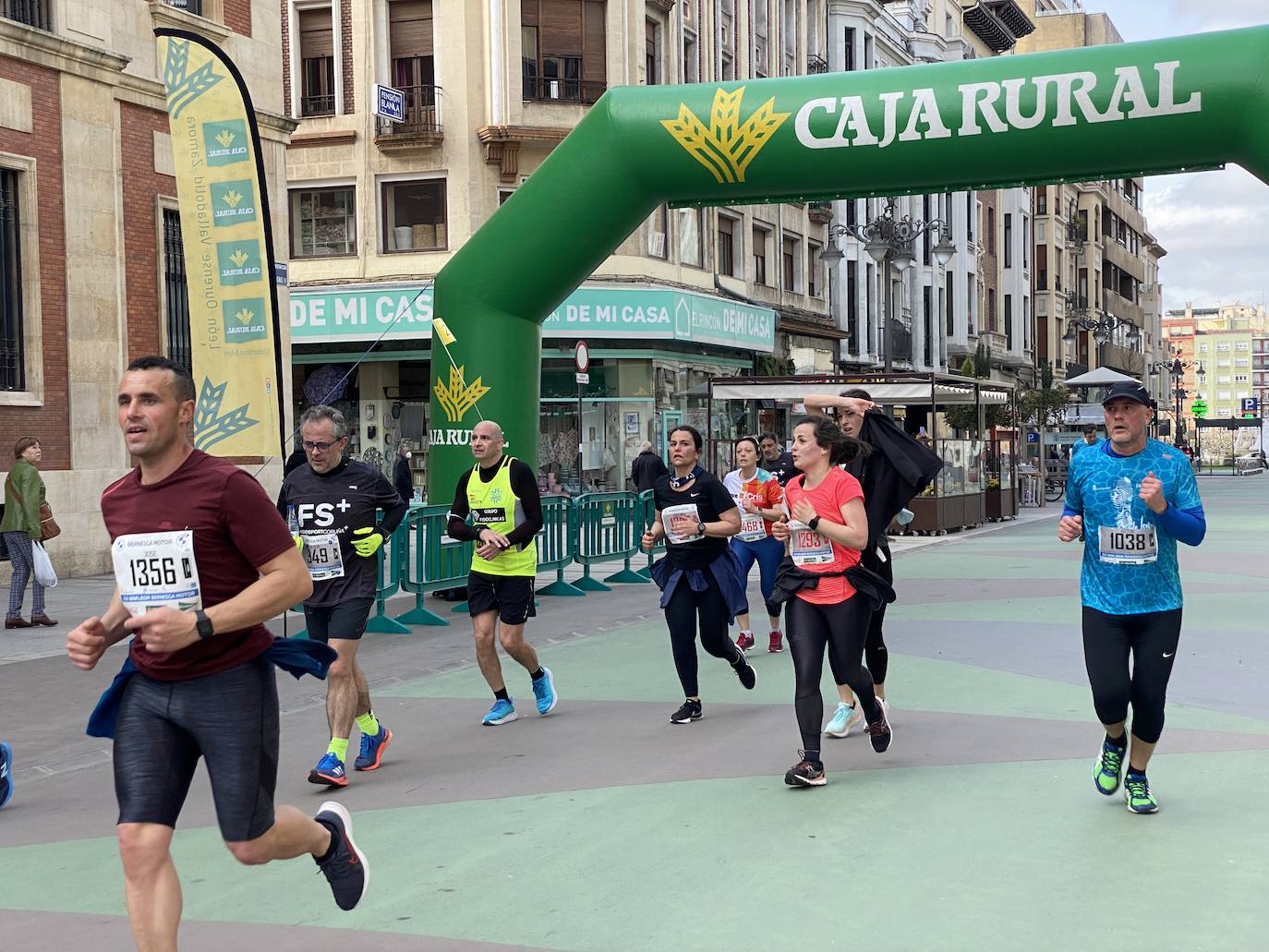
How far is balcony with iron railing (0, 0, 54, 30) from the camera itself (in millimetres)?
16547

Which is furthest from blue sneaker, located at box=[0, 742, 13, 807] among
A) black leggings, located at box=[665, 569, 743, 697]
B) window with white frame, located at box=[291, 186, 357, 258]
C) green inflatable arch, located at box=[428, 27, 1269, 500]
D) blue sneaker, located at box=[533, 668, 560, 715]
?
window with white frame, located at box=[291, 186, 357, 258]

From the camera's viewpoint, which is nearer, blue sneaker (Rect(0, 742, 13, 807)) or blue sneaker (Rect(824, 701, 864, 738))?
blue sneaker (Rect(0, 742, 13, 807))

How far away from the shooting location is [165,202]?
62.1ft

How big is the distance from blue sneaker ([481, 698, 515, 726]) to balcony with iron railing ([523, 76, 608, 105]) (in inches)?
Answer: 916

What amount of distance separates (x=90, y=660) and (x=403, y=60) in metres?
28.2

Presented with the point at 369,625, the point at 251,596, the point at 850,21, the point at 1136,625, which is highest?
the point at 850,21

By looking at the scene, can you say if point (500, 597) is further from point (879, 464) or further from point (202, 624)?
point (202, 624)

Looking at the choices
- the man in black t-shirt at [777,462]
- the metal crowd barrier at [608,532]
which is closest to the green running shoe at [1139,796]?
the man in black t-shirt at [777,462]

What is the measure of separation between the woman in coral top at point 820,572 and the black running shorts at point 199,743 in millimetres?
3113

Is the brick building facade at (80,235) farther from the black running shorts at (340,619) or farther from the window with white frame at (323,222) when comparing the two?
the window with white frame at (323,222)

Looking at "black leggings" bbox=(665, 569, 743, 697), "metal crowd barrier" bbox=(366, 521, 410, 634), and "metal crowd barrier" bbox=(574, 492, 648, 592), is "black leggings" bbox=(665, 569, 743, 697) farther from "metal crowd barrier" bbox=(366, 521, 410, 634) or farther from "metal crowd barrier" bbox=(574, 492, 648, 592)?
"metal crowd barrier" bbox=(574, 492, 648, 592)

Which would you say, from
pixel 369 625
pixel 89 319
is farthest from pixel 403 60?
pixel 369 625

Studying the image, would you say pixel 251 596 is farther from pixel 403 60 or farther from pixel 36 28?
pixel 403 60

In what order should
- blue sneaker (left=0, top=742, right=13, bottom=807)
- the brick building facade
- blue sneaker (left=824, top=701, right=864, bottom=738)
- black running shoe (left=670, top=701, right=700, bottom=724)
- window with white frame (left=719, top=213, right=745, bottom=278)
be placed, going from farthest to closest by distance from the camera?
window with white frame (left=719, top=213, right=745, bottom=278), the brick building facade, black running shoe (left=670, top=701, right=700, bottom=724), blue sneaker (left=824, top=701, right=864, bottom=738), blue sneaker (left=0, top=742, right=13, bottom=807)
